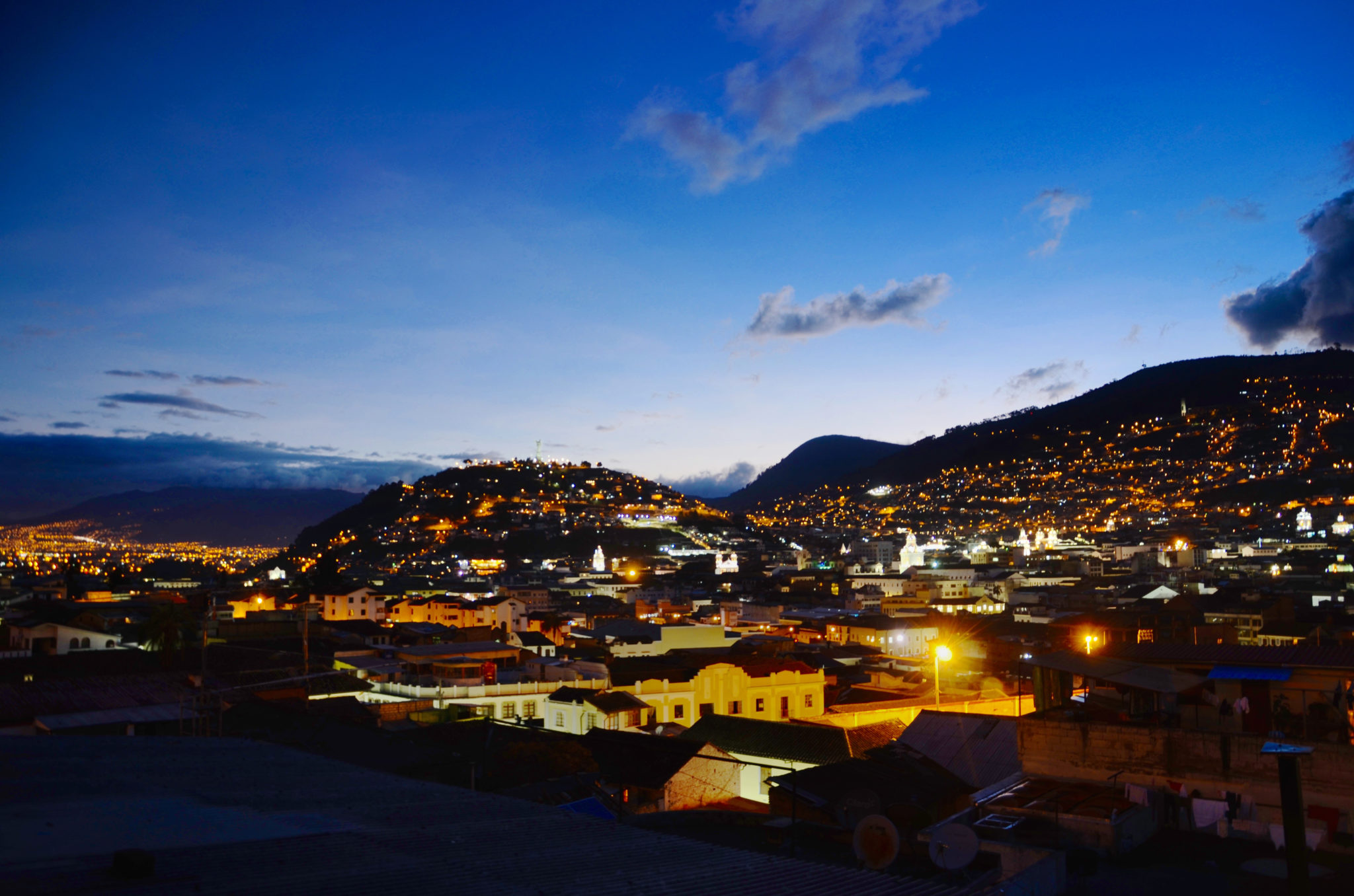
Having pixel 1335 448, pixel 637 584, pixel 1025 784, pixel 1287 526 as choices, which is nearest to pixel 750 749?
pixel 1025 784

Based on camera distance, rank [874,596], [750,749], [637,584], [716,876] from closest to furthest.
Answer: [716,876] → [750,749] → [874,596] → [637,584]

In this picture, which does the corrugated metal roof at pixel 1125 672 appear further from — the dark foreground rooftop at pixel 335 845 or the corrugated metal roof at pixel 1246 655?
the dark foreground rooftop at pixel 335 845

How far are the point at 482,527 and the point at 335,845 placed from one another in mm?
149300

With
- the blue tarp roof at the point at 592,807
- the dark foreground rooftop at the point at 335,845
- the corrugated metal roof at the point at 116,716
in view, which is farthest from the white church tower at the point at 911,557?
the dark foreground rooftop at the point at 335,845

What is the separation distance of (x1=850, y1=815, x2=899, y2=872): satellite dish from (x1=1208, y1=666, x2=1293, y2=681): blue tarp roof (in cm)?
412

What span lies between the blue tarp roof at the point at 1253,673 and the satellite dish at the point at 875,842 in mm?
4122

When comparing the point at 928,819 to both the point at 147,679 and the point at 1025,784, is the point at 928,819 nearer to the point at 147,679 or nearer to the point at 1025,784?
the point at 1025,784

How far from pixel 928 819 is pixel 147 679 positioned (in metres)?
19.4

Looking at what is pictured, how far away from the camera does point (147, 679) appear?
947 inches

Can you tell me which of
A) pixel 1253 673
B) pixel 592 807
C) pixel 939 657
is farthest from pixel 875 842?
pixel 939 657

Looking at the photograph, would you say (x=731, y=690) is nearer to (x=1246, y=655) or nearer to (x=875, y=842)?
(x=1246, y=655)

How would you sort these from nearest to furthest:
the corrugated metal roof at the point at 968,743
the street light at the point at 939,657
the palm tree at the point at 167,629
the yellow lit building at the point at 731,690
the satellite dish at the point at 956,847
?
the satellite dish at the point at 956,847 → the corrugated metal roof at the point at 968,743 → the street light at the point at 939,657 → the yellow lit building at the point at 731,690 → the palm tree at the point at 167,629

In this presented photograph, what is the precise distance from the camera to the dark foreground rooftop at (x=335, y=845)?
Result: 514cm

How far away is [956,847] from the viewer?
7.28 m
